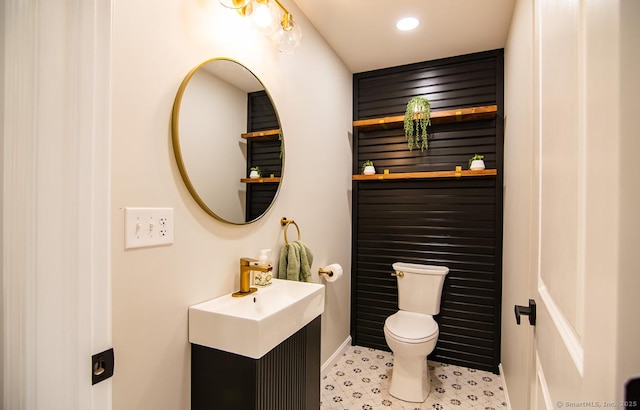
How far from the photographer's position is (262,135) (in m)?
1.63

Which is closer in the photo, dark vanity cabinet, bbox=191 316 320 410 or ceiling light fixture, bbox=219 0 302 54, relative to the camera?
dark vanity cabinet, bbox=191 316 320 410

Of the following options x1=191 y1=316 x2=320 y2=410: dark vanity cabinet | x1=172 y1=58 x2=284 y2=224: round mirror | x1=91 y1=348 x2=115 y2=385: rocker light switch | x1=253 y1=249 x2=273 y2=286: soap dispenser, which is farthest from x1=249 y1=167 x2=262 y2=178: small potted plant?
x1=91 y1=348 x2=115 y2=385: rocker light switch

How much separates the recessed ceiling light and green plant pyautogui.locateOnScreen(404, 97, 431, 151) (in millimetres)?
567

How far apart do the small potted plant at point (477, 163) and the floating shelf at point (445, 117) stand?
1.05 feet

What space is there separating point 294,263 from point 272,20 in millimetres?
1288

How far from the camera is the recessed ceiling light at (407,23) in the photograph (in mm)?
2086

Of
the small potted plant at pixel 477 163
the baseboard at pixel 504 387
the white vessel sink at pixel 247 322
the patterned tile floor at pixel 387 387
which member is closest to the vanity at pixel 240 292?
the white vessel sink at pixel 247 322

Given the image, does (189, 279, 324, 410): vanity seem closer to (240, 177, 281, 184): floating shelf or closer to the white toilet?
(240, 177, 281, 184): floating shelf

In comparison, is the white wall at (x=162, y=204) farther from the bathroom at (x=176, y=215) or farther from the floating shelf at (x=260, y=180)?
the floating shelf at (x=260, y=180)

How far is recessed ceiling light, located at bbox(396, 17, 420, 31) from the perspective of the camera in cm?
209

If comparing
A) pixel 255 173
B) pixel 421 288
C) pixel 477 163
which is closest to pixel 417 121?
pixel 477 163

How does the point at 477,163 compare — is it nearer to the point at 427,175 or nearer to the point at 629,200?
the point at 427,175

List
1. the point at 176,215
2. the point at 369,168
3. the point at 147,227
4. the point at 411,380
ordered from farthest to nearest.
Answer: the point at 369,168 → the point at 411,380 → the point at 176,215 → the point at 147,227

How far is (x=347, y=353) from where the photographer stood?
2719mm
